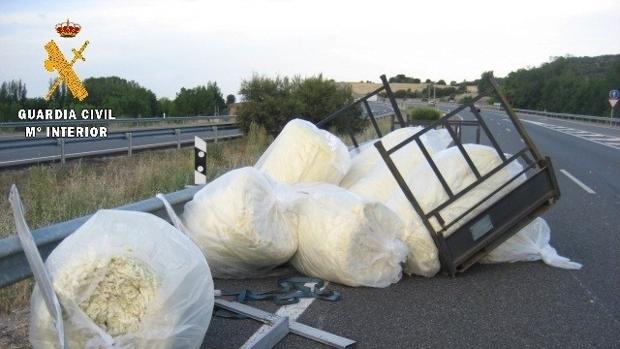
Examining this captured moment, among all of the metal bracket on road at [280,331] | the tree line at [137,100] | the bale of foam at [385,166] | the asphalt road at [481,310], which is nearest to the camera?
the metal bracket on road at [280,331]

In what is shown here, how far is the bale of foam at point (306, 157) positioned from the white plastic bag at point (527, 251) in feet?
5.60

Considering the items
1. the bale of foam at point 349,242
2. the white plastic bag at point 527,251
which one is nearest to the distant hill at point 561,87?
the white plastic bag at point 527,251

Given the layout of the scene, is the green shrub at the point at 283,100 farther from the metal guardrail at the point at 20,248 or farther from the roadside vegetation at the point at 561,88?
the roadside vegetation at the point at 561,88

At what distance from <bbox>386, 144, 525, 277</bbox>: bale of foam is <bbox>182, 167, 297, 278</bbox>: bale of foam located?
1.01 m

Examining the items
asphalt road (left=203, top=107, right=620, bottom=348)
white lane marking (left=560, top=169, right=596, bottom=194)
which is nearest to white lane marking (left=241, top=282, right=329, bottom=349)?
asphalt road (left=203, top=107, right=620, bottom=348)

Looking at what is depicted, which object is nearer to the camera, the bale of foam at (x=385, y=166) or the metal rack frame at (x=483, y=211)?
the metal rack frame at (x=483, y=211)

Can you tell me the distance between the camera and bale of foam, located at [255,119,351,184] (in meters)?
6.51

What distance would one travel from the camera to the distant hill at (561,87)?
74.1 m

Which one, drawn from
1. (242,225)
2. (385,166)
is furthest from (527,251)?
(242,225)

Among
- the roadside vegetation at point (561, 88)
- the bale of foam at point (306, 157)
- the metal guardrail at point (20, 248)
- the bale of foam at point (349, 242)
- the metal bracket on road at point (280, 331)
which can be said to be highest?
the roadside vegetation at point (561, 88)

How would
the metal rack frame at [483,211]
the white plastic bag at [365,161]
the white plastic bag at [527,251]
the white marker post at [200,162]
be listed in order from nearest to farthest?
the metal rack frame at [483,211] < the white plastic bag at [527,251] < the white plastic bag at [365,161] < the white marker post at [200,162]

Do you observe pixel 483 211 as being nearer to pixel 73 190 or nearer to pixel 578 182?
pixel 73 190

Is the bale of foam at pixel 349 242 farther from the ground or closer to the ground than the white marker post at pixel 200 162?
closer to the ground

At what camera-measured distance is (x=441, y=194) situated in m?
5.77
